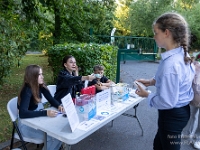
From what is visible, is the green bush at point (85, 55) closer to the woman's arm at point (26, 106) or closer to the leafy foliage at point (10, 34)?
the leafy foliage at point (10, 34)

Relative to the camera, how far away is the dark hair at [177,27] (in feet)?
4.64

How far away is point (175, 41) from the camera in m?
1.45

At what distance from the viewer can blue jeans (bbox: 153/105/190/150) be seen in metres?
1.50

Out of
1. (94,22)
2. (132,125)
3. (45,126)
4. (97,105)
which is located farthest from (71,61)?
(94,22)

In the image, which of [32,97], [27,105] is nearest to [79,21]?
[32,97]

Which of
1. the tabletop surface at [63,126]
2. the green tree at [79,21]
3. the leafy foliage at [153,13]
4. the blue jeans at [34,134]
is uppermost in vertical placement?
the leafy foliage at [153,13]

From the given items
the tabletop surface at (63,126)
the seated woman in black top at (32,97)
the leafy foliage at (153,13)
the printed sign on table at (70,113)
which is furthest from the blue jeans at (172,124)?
the leafy foliage at (153,13)

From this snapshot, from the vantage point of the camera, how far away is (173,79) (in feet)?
4.42

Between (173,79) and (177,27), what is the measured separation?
37 cm

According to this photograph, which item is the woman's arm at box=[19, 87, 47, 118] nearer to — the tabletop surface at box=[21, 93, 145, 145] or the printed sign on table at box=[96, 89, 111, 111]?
the tabletop surface at box=[21, 93, 145, 145]

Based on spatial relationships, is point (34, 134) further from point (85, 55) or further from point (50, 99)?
point (85, 55)

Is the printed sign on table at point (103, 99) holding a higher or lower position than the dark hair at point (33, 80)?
lower

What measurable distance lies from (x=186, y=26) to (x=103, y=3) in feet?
21.8

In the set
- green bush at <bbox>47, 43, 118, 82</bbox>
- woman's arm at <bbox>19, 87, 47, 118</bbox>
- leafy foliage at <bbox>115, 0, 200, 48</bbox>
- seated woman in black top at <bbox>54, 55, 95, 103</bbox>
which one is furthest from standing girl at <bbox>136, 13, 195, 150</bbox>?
leafy foliage at <bbox>115, 0, 200, 48</bbox>
